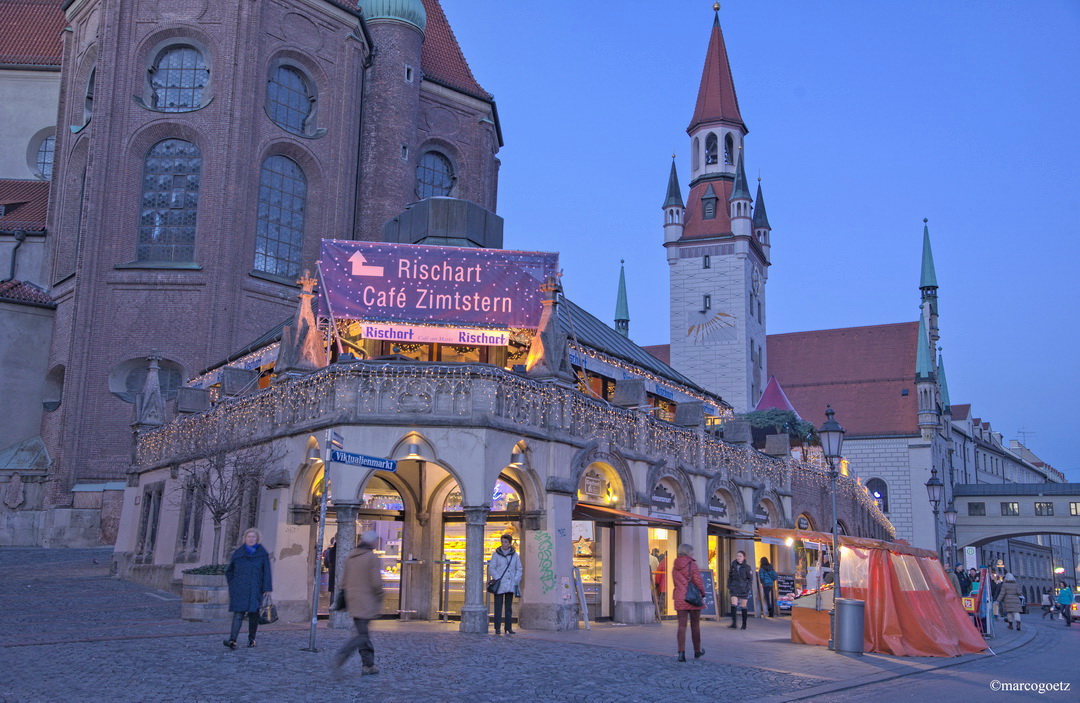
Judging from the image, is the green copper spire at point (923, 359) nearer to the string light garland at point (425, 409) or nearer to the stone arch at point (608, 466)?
the string light garland at point (425, 409)

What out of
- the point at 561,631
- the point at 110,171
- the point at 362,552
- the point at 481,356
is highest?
the point at 110,171

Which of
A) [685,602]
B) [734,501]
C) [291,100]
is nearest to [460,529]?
[685,602]

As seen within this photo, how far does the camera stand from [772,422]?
54.6 meters

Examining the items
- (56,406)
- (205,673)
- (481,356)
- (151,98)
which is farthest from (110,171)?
(205,673)

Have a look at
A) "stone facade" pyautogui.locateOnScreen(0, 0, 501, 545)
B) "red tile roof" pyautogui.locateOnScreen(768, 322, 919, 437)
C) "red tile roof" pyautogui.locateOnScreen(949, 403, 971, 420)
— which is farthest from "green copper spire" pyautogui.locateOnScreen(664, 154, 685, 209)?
"stone facade" pyautogui.locateOnScreen(0, 0, 501, 545)

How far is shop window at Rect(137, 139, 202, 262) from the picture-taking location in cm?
3988

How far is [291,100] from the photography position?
42438mm

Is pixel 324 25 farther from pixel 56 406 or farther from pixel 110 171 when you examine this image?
pixel 56 406

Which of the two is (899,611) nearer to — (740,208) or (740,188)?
(740,208)

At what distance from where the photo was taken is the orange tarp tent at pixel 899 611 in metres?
17.2

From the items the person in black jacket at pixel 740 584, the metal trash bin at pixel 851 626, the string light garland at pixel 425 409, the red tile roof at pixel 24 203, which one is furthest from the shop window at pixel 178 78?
the metal trash bin at pixel 851 626

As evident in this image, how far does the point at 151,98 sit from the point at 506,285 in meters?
24.5

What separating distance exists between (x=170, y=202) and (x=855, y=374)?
6434cm

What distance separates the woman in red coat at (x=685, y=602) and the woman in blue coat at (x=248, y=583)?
5.37m
